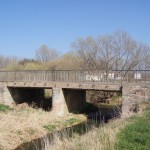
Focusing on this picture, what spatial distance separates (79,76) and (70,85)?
1.00m

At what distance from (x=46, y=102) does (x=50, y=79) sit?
546 cm

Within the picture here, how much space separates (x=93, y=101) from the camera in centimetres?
3122

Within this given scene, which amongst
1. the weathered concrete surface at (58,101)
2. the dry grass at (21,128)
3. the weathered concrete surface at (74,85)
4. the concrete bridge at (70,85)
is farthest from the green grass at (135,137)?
the weathered concrete surface at (58,101)

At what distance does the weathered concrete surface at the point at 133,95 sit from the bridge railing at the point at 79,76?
1.91 feet

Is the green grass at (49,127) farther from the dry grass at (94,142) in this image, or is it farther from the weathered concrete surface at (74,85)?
the dry grass at (94,142)

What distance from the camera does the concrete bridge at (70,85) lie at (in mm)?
19109

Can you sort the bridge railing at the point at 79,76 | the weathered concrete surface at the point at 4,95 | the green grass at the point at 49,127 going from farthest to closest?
the weathered concrete surface at the point at 4,95, the bridge railing at the point at 79,76, the green grass at the point at 49,127

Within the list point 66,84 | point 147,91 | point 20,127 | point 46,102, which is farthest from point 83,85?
point 46,102

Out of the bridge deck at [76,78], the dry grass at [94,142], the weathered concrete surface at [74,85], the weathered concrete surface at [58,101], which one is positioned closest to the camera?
the dry grass at [94,142]

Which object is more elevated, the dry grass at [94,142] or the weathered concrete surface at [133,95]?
the weathered concrete surface at [133,95]

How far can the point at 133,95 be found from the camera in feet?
62.4

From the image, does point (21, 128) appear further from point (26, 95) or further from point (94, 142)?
point (26, 95)

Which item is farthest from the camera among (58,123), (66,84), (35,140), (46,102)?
(46,102)

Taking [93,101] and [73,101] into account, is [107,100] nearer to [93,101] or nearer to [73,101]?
[93,101]
